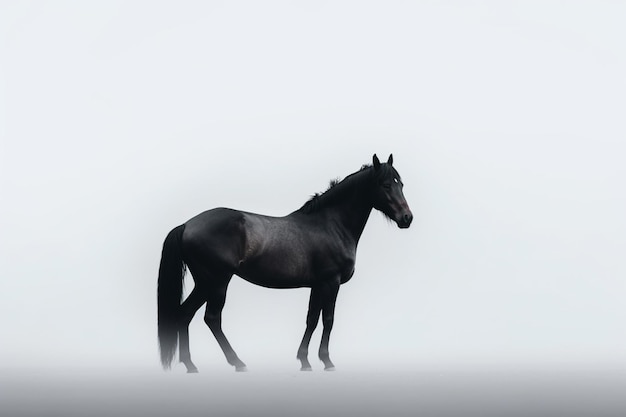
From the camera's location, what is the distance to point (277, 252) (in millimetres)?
11578

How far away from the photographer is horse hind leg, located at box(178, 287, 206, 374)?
11320mm

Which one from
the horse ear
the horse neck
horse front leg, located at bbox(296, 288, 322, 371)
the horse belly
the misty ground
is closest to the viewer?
the misty ground

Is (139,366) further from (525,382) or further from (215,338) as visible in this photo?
(525,382)

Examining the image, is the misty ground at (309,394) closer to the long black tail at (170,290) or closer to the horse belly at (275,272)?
the long black tail at (170,290)

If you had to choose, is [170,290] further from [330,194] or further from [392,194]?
[392,194]

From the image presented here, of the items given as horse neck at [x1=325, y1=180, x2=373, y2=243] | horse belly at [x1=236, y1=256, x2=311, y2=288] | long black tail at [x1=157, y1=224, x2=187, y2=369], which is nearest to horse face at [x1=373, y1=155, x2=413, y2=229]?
horse neck at [x1=325, y1=180, x2=373, y2=243]

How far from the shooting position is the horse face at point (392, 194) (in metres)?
12.0

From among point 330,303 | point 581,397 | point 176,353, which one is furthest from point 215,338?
point 581,397

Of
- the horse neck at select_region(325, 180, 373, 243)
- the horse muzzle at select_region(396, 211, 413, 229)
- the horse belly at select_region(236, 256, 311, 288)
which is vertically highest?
the horse neck at select_region(325, 180, 373, 243)

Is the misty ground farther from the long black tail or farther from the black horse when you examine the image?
the black horse

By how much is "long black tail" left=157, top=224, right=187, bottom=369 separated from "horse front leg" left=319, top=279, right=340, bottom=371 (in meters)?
1.80

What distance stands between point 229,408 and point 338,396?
1307 millimetres

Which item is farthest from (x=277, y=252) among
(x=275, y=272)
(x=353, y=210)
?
(x=353, y=210)

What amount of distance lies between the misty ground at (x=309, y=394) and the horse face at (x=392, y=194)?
1985mm
